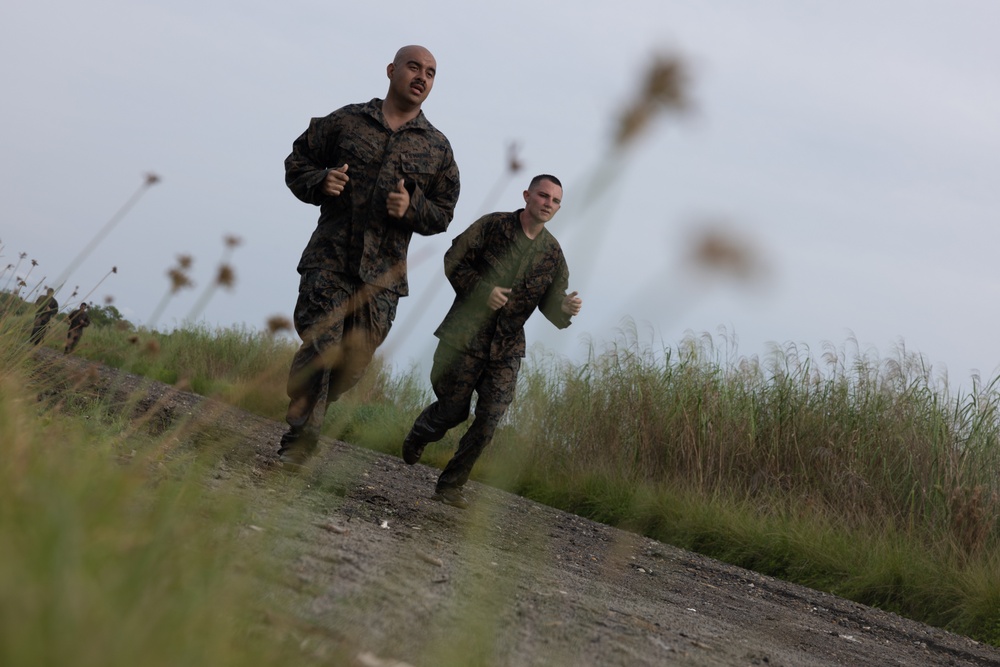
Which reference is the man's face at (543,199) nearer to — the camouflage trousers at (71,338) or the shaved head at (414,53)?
the shaved head at (414,53)

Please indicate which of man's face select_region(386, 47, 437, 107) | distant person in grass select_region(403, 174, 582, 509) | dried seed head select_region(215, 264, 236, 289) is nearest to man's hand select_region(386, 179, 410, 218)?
man's face select_region(386, 47, 437, 107)

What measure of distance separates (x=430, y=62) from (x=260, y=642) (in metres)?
4.12

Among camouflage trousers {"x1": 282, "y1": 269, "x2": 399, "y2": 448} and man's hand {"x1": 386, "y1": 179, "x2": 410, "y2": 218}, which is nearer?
man's hand {"x1": 386, "y1": 179, "x2": 410, "y2": 218}

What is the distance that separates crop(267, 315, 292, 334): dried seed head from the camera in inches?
109

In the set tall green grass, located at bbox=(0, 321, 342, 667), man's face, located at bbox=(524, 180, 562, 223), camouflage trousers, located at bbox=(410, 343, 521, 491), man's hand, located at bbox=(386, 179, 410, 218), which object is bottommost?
tall green grass, located at bbox=(0, 321, 342, 667)

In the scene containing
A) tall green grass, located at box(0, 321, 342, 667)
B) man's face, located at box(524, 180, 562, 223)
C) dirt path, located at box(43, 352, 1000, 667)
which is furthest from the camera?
man's face, located at box(524, 180, 562, 223)

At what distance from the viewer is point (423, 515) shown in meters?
5.68

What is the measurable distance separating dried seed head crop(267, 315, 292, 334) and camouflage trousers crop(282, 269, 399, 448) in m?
2.45

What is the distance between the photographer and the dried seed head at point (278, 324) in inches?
109

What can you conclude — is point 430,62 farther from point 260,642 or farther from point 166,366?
point 166,366

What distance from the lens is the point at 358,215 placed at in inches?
217

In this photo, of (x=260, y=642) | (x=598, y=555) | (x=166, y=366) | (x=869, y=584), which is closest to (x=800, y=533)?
(x=869, y=584)

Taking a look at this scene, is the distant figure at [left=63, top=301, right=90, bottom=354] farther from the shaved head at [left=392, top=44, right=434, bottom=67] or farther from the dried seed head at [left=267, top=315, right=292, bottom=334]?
the dried seed head at [left=267, top=315, right=292, bottom=334]

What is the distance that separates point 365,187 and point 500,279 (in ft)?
3.28
